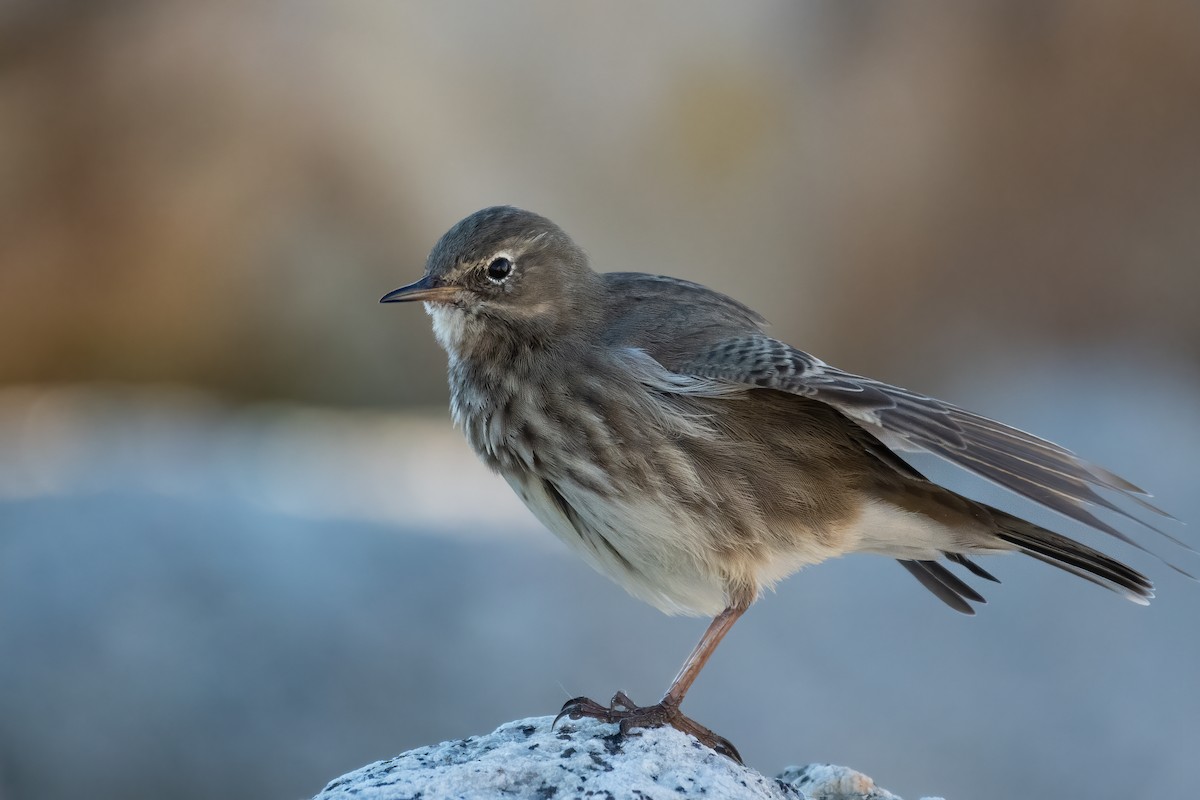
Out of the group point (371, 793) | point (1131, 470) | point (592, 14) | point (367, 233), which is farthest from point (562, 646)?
point (592, 14)

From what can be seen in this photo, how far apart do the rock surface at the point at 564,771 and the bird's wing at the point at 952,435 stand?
1.08 metres

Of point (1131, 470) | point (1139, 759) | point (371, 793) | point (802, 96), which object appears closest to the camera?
point (371, 793)

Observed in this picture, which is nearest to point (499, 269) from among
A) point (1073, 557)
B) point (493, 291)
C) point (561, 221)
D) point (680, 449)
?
point (493, 291)

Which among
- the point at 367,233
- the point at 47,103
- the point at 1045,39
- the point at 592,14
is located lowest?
the point at 47,103

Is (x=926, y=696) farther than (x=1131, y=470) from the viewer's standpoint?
No

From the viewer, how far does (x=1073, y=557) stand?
4508 mm

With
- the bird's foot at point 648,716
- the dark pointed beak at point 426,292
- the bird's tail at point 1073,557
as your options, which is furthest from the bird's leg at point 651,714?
the dark pointed beak at point 426,292

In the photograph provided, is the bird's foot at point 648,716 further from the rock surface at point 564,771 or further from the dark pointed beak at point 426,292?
the dark pointed beak at point 426,292

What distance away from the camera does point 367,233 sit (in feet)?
42.0

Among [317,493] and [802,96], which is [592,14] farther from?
[317,493]

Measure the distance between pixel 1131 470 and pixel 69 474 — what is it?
7.60 metres

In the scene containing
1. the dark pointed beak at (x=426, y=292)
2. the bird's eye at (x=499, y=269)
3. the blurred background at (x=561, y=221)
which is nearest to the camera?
the dark pointed beak at (x=426, y=292)

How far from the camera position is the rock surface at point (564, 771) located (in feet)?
11.8

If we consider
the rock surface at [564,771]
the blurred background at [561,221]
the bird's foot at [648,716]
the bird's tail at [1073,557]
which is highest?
the blurred background at [561,221]
